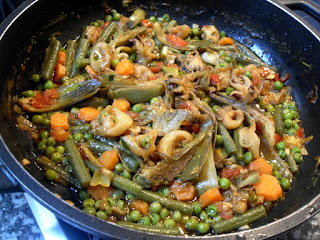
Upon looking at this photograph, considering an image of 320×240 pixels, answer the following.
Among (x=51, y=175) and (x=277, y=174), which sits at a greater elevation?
(x=51, y=175)

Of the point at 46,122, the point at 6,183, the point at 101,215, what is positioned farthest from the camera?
the point at 46,122

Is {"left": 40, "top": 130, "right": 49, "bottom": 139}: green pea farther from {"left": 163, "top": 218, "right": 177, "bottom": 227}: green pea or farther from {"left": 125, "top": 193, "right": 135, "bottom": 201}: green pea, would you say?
{"left": 163, "top": 218, "right": 177, "bottom": 227}: green pea

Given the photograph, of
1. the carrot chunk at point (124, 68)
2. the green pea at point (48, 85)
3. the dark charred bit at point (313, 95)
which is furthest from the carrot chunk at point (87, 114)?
the dark charred bit at point (313, 95)

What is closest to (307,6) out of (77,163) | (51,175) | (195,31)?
Answer: (195,31)

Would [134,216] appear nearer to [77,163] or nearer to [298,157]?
[77,163]

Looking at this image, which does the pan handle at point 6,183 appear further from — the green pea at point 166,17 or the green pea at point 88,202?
the green pea at point 166,17

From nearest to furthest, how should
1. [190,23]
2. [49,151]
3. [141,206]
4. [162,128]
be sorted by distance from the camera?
[141,206] → [49,151] → [162,128] → [190,23]
